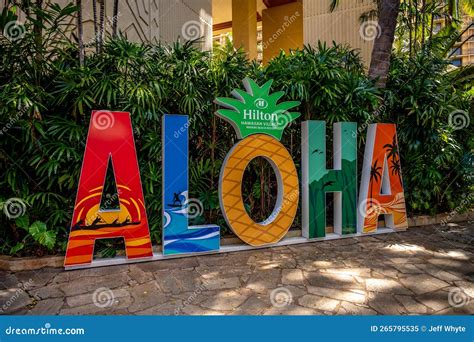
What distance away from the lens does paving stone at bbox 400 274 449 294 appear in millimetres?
3054

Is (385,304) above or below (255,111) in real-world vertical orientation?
below

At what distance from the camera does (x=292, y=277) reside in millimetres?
A: 3354

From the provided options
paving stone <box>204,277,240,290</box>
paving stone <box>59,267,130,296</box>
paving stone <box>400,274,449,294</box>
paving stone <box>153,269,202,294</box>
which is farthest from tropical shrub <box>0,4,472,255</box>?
paving stone <box>400,274,449,294</box>

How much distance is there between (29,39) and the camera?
358 cm

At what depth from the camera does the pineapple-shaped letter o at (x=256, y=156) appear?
412cm

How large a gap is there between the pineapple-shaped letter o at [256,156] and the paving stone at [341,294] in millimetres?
1345

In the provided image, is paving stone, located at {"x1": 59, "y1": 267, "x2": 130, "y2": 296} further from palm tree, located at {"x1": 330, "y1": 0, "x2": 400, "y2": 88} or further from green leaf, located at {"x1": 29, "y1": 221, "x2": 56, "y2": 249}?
palm tree, located at {"x1": 330, "y1": 0, "x2": 400, "y2": 88}

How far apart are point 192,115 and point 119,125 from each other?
908mm

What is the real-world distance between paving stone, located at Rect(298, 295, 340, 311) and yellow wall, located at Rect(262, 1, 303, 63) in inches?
466

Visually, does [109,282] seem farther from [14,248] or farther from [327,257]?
[327,257]

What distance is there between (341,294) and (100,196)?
2.62m

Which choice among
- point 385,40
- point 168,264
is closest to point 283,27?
point 385,40

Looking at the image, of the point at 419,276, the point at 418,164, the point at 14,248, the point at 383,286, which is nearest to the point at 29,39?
the point at 14,248

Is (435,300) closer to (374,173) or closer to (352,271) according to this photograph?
(352,271)
